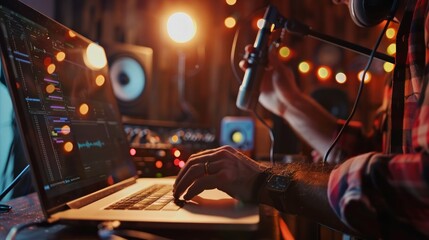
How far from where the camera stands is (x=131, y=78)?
2.01 meters

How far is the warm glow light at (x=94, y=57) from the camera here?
930mm

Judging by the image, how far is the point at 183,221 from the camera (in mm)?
539

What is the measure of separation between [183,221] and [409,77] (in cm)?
56

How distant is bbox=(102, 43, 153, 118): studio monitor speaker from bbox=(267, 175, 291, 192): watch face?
137cm

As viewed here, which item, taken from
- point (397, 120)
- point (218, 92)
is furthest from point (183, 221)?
point (218, 92)

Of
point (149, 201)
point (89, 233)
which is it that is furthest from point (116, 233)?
point (149, 201)

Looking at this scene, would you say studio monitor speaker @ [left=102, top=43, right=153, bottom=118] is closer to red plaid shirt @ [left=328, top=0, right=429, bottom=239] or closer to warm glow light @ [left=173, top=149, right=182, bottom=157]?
warm glow light @ [left=173, top=149, right=182, bottom=157]

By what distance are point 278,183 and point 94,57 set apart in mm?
551

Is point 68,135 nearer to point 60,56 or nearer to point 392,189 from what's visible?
point 60,56

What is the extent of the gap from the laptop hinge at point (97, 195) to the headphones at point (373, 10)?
2.08 ft

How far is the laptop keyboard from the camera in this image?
645 mm

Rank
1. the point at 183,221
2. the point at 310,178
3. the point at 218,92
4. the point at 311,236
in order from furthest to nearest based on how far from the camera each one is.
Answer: the point at 218,92 < the point at 311,236 < the point at 310,178 < the point at 183,221

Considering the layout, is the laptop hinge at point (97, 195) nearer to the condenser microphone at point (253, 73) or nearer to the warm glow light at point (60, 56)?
the warm glow light at point (60, 56)

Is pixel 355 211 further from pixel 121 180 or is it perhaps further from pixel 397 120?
pixel 121 180
